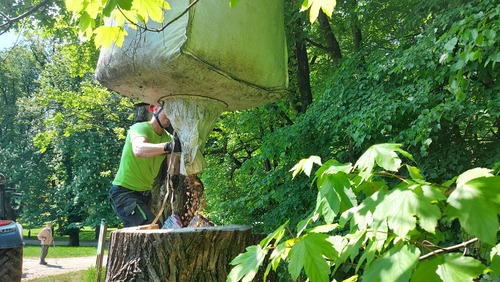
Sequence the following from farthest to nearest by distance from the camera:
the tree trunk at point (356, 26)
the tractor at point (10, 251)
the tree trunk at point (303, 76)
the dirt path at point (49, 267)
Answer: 1. the dirt path at point (49, 267)
2. the tree trunk at point (303, 76)
3. the tractor at point (10, 251)
4. the tree trunk at point (356, 26)

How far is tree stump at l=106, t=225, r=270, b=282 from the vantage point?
251cm

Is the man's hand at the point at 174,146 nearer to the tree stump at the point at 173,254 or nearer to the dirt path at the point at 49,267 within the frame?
the tree stump at the point at 173,254

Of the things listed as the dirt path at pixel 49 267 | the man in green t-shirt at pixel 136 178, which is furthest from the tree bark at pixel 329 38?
the dirt path at pixel 49 267

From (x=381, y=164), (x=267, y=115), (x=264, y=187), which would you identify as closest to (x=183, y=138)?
(x=381, y=164)

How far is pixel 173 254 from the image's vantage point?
A: 2.51 metres

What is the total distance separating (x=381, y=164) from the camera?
3.70 ft

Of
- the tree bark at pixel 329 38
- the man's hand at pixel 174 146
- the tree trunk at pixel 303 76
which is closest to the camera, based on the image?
the man's hand at pixel 174 146

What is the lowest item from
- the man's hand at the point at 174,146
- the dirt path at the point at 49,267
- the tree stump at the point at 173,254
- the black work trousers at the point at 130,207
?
the dirt path at the point at 49,267

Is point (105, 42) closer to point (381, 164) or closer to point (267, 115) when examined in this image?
point (381, 164)

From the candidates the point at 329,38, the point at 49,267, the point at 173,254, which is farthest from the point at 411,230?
the point at 49,267

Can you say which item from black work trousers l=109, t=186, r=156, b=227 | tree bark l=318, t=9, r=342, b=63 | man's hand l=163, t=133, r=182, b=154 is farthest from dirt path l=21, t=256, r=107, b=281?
man's hand l=163, t=133, r=182, b=154

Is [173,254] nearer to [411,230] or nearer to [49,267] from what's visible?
[411,230]

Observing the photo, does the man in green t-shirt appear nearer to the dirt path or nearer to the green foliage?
the green foliage

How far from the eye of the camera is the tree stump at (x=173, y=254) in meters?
2.51
